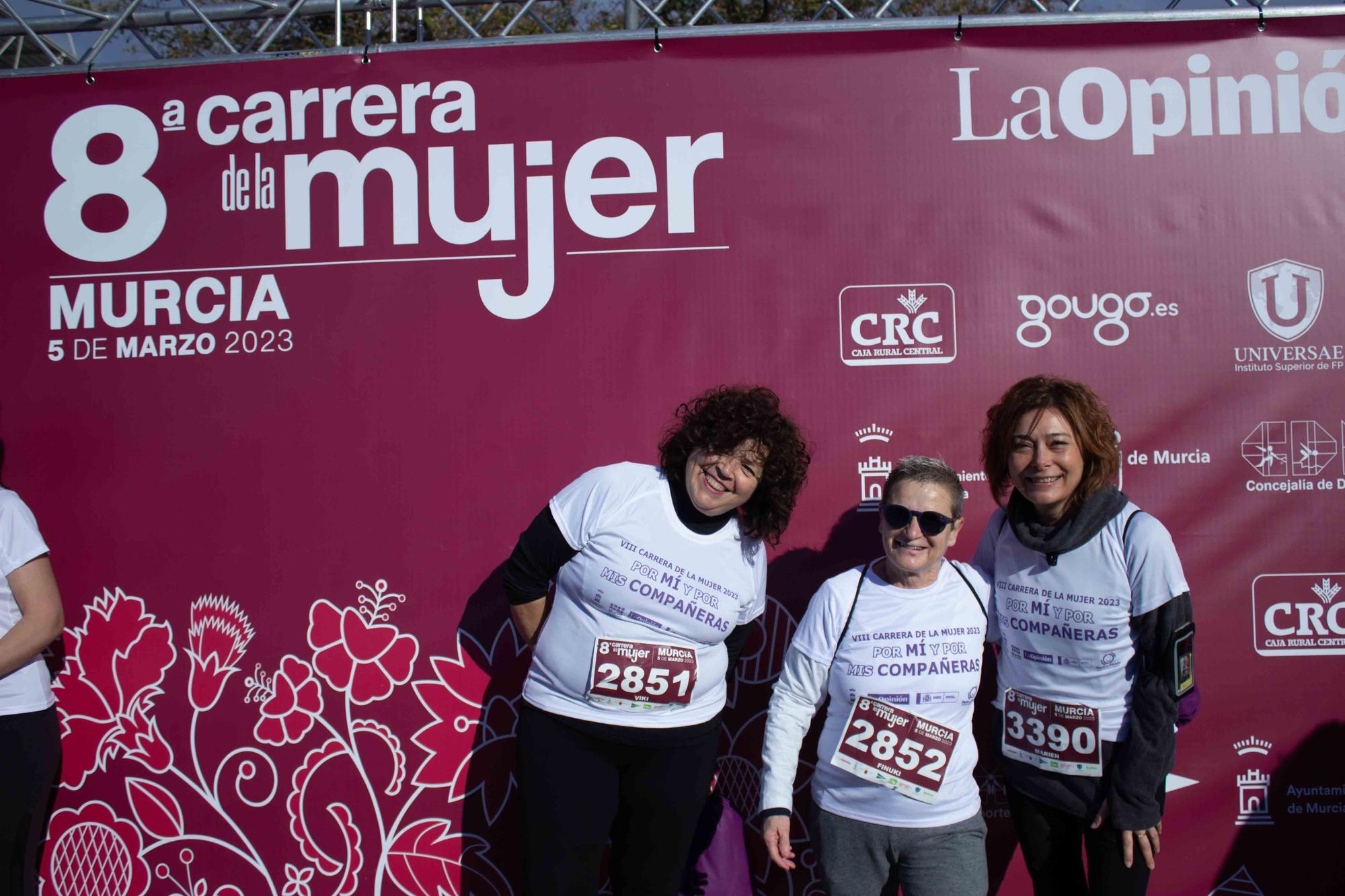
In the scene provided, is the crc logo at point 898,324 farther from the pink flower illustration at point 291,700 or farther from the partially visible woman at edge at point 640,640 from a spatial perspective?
the pink flower illustration at point 291,700

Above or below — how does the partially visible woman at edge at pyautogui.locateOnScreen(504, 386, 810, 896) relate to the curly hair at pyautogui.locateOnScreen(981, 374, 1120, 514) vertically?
below

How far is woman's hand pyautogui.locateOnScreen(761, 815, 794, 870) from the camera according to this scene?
1913 millimetres

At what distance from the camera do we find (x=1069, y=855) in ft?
6.59

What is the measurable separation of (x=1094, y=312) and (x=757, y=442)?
129cm

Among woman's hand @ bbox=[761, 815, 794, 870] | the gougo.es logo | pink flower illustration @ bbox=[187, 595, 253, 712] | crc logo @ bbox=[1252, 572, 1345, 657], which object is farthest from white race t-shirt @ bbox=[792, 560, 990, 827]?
pink flower illustration @ bbox=[187, 595, 253, 712]

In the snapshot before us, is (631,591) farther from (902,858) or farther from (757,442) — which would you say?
(902,858)

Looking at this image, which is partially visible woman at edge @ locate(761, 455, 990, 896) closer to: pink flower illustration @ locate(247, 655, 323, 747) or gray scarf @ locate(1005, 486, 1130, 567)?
gray scarf @ locate(1005, 486, 1130, 567)

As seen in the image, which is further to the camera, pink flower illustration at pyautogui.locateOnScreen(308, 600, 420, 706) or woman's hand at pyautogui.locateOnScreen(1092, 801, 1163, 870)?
pink flower illustration at pyautogui.locateOnScreen(308, 600, 420, 706)

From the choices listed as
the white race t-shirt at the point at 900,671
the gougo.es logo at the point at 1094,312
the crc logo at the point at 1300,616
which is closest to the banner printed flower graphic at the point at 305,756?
the white race t-shirt at the point at 900,671

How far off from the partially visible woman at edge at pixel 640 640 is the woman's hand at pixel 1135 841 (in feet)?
2.92

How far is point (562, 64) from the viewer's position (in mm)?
2734

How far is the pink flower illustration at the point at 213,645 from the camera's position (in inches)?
107

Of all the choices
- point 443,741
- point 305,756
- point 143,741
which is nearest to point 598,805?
point 443,741

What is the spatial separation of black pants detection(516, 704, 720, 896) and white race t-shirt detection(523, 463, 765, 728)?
0.25 ft
